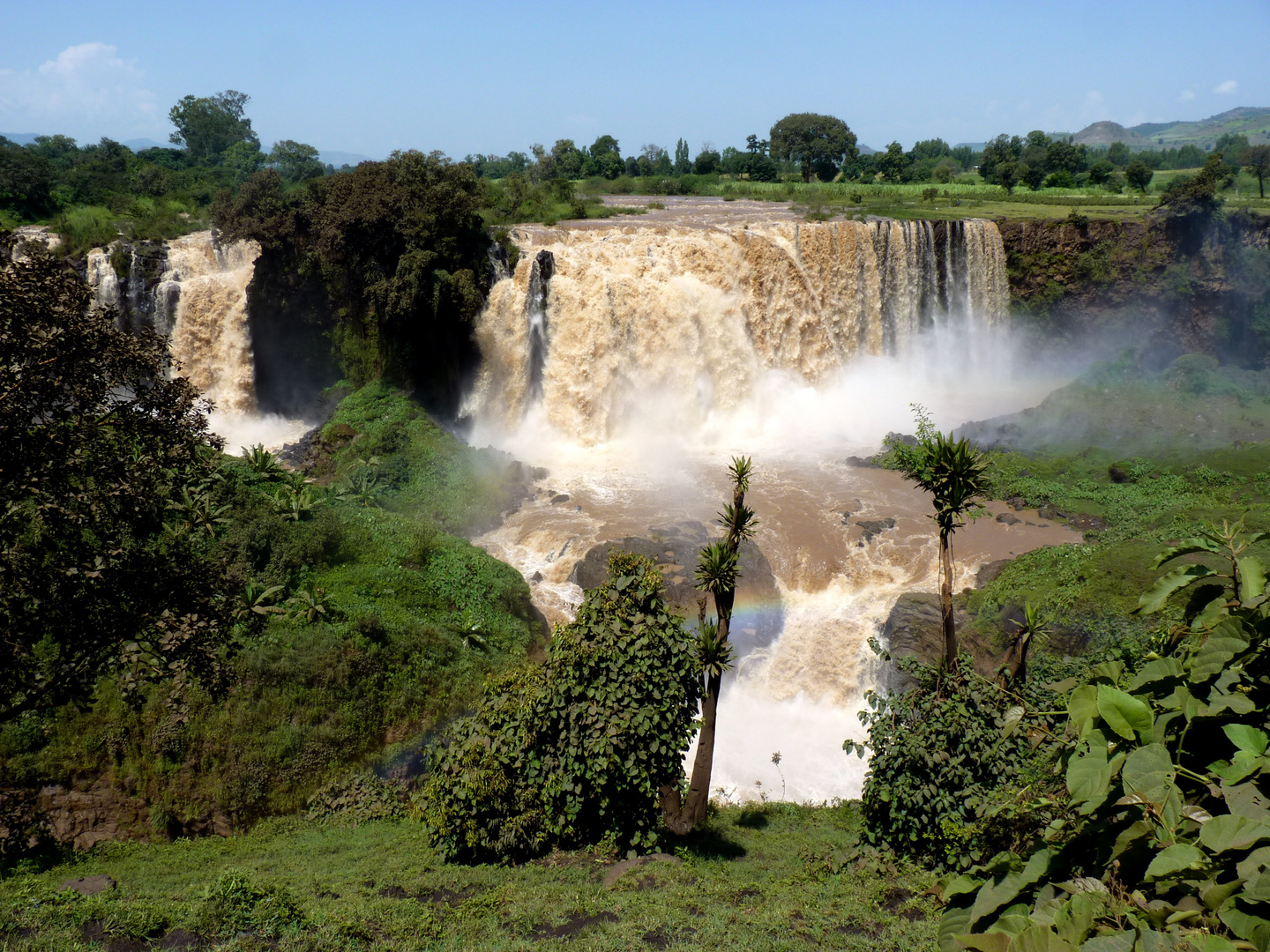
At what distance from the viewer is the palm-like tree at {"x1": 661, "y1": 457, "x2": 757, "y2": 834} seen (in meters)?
8.77

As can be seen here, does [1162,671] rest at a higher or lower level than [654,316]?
lower

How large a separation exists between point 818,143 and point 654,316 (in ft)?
119

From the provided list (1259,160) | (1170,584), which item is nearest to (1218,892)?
(1170,584)

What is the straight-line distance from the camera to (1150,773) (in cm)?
225

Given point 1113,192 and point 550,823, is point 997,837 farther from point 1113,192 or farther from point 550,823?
point 1113,192

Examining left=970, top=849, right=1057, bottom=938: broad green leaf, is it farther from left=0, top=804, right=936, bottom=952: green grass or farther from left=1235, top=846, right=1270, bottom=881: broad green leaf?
left=0, top=804, right=936, bottom=952: green grass

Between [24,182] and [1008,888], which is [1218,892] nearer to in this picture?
[1008,888]

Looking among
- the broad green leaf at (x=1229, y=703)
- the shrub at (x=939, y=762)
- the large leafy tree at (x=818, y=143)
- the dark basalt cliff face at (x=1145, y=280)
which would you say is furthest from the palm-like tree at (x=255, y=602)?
the large leafy tree at (x=818, y=143)

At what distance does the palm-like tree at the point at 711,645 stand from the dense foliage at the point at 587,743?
223mm

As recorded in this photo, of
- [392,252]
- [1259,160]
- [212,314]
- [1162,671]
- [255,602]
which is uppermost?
[1259,160]

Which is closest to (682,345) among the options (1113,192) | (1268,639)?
(1268,639)

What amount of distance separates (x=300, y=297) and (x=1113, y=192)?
3820cm

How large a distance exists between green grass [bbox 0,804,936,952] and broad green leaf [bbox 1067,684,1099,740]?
Answer: 4.08 m

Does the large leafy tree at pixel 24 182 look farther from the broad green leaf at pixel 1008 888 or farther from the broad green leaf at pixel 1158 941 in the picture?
the broad green leaf at pixel 1158 941
